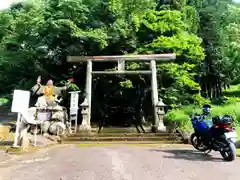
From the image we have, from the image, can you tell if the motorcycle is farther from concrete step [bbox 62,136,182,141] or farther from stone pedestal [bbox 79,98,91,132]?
stone pedestal [bbox 79,98,91,132]

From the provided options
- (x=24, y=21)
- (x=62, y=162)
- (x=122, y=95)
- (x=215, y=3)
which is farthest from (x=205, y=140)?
(x=215, y=3)

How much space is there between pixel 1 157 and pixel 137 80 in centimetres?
1182

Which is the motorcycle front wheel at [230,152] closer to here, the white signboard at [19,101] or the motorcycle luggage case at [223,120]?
the motorcycle luggage case at [223,120]

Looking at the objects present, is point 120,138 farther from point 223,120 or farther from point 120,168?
point 120,168

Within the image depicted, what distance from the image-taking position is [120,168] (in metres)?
5.52

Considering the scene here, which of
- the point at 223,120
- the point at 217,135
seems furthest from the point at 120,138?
the point at 223,120

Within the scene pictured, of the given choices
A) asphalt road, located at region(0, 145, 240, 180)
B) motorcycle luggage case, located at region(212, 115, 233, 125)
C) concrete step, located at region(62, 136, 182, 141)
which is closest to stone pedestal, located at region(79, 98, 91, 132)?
concrete step, located at region(62, 136, 182, 141)

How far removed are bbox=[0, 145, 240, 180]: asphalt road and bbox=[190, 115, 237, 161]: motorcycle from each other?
273 millimetres

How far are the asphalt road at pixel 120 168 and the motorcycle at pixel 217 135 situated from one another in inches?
10.8

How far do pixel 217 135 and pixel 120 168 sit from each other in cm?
285

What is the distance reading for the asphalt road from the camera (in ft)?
16.2

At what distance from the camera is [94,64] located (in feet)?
Result: 57.2

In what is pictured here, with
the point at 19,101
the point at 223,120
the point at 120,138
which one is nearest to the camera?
the point at 223,120

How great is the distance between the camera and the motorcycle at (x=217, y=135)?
21.7 ft
